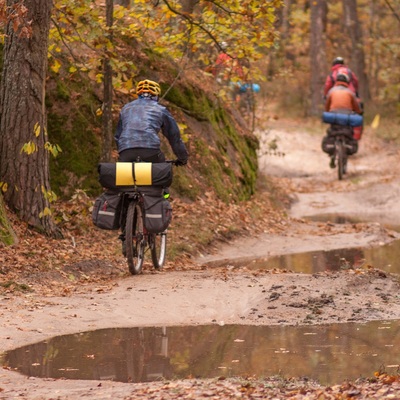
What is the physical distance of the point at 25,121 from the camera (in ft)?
40.0

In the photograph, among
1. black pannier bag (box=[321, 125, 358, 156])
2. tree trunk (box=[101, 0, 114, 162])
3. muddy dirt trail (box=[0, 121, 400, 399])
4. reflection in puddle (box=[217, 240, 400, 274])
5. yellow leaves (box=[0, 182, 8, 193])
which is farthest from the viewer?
black pannier bag (box=[321, 125, 358, 156])

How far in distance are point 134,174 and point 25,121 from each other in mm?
2012

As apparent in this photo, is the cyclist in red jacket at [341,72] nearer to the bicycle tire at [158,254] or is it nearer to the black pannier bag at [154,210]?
the bicycle tire at [158,254]

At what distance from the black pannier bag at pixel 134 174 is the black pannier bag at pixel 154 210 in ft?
0.33

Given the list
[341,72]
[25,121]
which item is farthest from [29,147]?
[341,72]

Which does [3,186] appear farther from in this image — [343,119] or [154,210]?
[343,119]

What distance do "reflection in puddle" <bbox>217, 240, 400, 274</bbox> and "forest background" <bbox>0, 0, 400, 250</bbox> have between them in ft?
7.52

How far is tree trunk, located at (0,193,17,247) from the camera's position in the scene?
37.9ft

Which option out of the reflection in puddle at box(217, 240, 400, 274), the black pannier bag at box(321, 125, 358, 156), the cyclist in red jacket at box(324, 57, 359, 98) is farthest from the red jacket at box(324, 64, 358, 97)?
the reflection in puddle at box(217, 240, 400, 274)

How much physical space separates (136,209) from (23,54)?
8.40 feet

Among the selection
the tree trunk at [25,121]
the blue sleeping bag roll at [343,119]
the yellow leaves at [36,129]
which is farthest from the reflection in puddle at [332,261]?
the blue sleeping bag roll at [343,119]

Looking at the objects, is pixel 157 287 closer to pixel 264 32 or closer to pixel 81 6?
pixel 81 6

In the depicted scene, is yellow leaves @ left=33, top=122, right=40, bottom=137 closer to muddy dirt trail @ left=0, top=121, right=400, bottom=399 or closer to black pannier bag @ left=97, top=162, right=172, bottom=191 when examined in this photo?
black pannier bag @ left=97, top=162, right=172, bottom=191

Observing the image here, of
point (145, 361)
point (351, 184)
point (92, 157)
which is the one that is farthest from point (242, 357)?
point (351, 184)
